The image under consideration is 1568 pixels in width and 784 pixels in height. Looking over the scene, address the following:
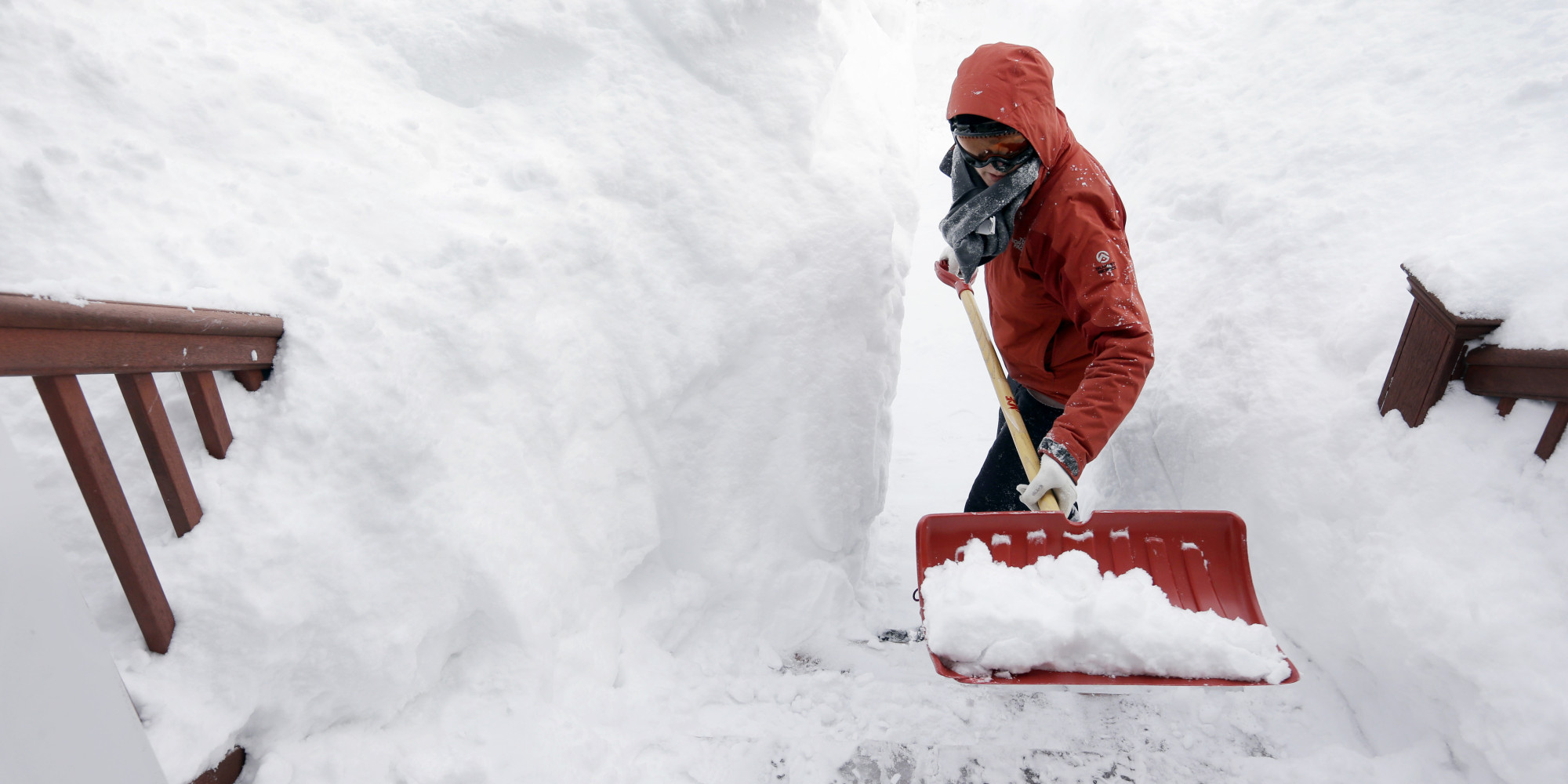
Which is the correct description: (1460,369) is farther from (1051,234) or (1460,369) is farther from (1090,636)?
(1090,636)

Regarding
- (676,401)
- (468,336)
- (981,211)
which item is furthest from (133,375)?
(981,211)

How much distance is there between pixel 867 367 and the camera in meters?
2.71

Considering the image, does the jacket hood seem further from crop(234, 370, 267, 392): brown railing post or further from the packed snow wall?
crop(234, 370, 267, 392): brown railing post

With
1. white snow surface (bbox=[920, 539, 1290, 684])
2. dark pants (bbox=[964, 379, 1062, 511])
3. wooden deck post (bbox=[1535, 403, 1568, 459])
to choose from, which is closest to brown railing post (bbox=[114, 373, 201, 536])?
white snow surface (bbox=[920, 539, 1290, 684])

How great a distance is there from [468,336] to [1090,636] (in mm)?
1689

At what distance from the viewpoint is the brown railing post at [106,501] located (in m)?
1.20

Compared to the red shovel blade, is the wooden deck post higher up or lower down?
higher up

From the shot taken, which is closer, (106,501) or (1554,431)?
(106,501)

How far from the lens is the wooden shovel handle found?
1.97 metres

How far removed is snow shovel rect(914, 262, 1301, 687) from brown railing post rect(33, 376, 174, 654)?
1.62 meters

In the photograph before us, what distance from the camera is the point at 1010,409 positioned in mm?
2160

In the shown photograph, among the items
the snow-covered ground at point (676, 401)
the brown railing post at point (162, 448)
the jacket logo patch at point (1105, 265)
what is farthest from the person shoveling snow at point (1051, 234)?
the brown railing post at point (162, 448)

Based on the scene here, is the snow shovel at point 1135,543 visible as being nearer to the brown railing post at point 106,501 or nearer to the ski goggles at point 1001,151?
the ski goggles at point 1001,151

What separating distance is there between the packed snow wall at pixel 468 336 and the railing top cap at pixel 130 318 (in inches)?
2.7
